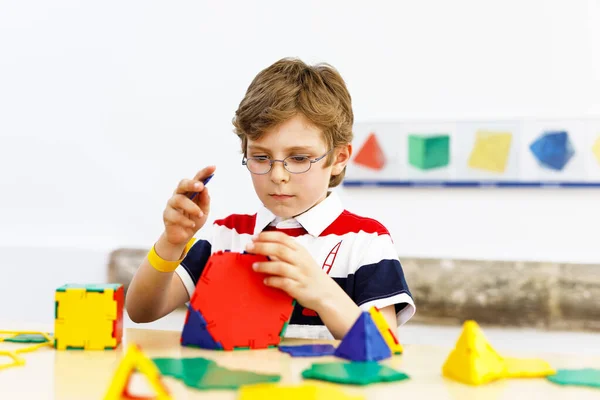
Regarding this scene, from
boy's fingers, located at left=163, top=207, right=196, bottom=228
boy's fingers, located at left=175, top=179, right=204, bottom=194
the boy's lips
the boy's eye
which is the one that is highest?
the boy's eye

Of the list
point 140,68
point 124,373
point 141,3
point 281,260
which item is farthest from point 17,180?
point 124,373

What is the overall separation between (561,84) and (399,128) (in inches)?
21.8

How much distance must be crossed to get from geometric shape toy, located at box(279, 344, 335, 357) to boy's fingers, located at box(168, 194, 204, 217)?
0.28m

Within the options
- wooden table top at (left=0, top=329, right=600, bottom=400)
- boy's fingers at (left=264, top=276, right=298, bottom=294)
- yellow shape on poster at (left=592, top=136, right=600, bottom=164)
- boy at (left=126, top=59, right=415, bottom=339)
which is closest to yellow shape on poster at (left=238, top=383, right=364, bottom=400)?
wooden table top at (left=0, top=329, right=600, bottom=400)

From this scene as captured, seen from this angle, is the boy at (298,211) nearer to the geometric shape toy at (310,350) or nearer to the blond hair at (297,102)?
the blond hair at (297,102)

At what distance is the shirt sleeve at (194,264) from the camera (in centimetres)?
127

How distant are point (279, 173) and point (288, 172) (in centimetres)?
2

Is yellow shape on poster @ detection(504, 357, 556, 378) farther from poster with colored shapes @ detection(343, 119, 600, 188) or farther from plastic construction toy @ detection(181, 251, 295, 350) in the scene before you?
poster with colored shapes @ detection(343, 119, 600, 188)

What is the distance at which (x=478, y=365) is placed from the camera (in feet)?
2.34

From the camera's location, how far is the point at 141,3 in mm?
2531

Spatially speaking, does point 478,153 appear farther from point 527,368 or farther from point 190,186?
point 527,368

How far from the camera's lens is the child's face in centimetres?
113

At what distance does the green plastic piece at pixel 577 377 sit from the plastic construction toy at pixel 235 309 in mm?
344

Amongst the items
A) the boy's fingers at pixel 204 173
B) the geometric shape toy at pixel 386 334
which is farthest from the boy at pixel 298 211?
the geometric shape toy at pixel 386 334
